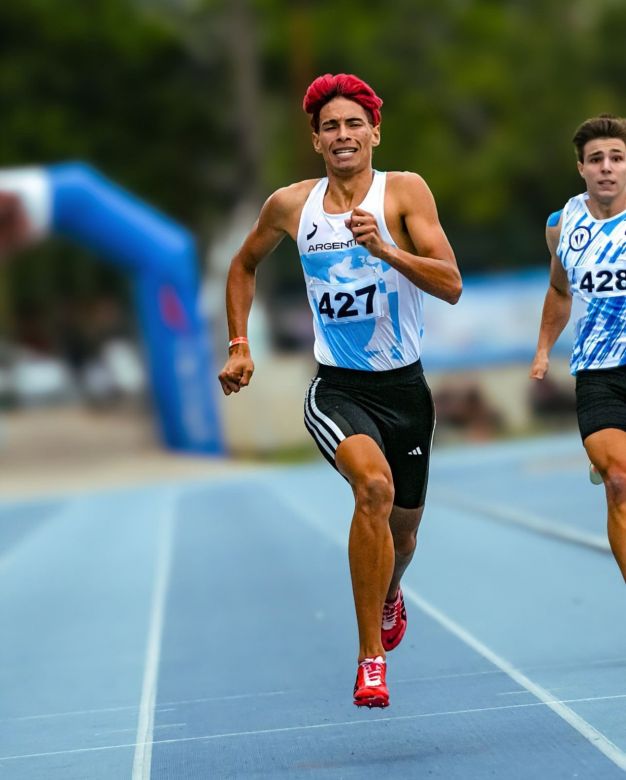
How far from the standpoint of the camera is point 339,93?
19.4 ft

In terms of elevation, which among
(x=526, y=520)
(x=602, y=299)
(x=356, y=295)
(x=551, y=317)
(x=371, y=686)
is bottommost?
(x=526, y=520)

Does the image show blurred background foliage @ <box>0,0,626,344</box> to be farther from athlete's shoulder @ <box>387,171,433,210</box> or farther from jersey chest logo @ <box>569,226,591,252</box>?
athlete's shoulder @ <box>387,171,433,210</box>

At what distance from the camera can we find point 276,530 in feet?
47.5

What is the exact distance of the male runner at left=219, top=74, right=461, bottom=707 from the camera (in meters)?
5.75

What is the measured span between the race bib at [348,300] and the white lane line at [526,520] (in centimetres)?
465

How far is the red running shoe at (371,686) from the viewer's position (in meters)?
5.49

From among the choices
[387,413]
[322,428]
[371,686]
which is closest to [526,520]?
[387,413]

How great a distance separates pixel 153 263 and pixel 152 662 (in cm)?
1720

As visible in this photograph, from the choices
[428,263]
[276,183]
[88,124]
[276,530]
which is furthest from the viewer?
[276,183]

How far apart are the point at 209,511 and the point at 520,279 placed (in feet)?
35.4

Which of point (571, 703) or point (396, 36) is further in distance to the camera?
point (396, 36)

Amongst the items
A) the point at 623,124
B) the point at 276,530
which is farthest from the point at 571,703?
the point at 276,530

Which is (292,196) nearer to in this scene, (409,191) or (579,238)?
(409,191)

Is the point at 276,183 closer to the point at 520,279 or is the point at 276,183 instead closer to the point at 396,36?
the point at 396,36
